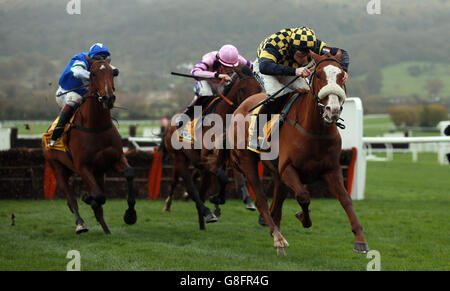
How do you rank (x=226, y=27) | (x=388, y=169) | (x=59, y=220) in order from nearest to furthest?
(x=59, y=220) → (x=388, y=169) → (x=226, y=27)

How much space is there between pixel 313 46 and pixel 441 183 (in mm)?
10478

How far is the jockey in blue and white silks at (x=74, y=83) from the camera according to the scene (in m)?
7.71

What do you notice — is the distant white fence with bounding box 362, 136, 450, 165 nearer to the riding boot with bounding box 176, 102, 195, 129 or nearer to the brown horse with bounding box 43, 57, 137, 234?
the riding boot with bounding box 176, 102, 195, 129

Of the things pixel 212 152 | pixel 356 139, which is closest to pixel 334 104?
pixel 212 152

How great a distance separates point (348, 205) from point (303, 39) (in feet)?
5.86

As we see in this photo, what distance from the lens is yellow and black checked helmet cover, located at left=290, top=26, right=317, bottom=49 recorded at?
6234 mm

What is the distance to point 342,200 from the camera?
554 cm

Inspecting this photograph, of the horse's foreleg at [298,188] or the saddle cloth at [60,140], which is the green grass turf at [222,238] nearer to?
the horse's foreleg at [298,188]

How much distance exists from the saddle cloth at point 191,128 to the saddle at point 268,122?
5.17ft

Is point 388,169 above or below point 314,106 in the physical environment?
below

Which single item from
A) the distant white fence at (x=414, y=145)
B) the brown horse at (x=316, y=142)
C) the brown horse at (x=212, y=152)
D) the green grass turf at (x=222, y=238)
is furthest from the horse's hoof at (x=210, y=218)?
the distant white fence at (x=414, y=145)

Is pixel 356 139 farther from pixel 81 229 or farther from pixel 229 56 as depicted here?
pixel 81 229
